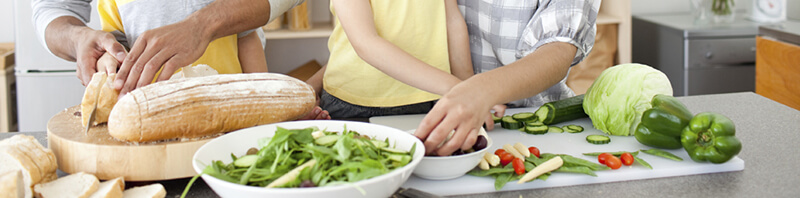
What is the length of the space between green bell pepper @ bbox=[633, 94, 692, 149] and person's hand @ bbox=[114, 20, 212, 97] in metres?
0.91

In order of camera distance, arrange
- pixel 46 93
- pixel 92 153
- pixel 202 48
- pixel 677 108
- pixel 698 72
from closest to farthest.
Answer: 1. pixel 92 153
2. pixel 677 108
3. pixel 202 48
4. pixel 46 93
5. pixel 698 72

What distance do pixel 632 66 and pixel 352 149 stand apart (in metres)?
0.80

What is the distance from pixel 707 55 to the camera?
10.3 feet

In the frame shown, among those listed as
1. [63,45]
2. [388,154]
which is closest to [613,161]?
[388,154]

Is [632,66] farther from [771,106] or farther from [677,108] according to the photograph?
[771,106]

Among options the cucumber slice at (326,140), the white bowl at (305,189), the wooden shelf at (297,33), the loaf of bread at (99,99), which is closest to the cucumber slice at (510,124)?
the white bowl at (305,189)

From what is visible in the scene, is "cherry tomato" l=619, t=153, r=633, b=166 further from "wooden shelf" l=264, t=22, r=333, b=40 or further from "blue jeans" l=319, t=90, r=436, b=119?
"wooden shelf" l=264, t=22, r=333, b=40

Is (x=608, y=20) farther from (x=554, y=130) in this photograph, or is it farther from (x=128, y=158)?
(x=128, y=158)

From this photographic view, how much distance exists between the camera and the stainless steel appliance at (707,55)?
3123 millimetres

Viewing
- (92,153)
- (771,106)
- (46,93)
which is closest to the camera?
(92,153)

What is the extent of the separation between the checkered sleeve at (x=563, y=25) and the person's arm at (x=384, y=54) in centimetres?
29

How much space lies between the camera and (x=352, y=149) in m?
1.02

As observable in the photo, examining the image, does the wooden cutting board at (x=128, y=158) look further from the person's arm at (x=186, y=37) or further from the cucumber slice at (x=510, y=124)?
the cucumber slice at (x=510, y=124)

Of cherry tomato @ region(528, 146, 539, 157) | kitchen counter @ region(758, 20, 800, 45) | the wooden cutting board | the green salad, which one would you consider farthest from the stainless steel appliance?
the wooden cutting board
